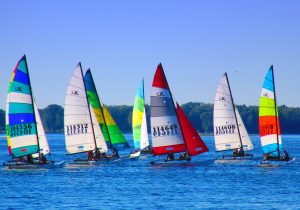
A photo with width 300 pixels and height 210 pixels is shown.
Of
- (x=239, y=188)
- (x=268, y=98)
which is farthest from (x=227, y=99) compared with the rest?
(x=239, y=188)

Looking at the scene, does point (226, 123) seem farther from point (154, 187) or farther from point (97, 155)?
point (154, 187)

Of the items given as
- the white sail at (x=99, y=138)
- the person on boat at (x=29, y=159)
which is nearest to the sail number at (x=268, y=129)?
the white sail at (x=99, y=138)

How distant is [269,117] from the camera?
260 feet

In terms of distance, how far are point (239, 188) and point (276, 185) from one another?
3.67 meters

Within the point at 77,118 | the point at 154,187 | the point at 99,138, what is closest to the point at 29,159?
the point at 77,118

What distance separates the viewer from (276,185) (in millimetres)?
62562

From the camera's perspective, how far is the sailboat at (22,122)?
230 feet

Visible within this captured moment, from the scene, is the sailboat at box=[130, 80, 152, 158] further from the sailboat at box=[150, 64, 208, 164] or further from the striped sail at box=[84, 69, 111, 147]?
the sailboat at box=[150, 64, 208, 164]

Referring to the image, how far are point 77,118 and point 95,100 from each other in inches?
342

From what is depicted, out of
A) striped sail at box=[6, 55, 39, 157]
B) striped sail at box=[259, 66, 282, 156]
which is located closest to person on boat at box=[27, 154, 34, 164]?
striped sail at box=[6, 55, 39, 157]

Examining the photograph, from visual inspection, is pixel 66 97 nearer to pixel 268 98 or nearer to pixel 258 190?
pixel 268 98

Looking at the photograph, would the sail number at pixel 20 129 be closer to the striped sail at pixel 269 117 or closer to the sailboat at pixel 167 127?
the sailboat at pixel 167 127

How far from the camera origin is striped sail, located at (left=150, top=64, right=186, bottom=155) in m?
73.9

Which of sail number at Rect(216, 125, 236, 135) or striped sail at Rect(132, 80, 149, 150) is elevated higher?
striped sail at Rect(132, 80, 149, 150)
